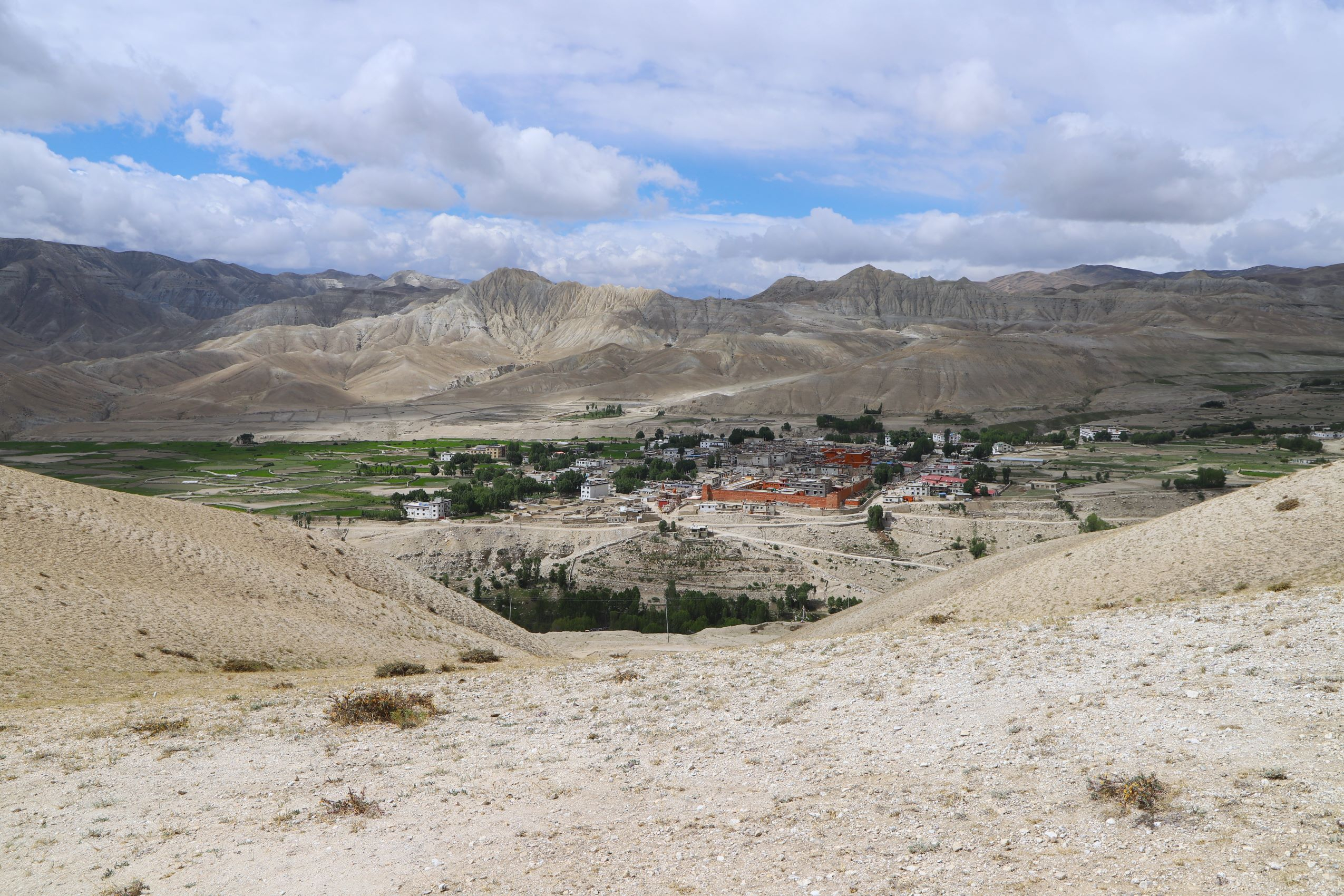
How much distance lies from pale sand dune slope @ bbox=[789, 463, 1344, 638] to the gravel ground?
4275 millimetres

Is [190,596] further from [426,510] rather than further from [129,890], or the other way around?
[426,510]

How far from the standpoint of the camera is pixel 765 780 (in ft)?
31.7

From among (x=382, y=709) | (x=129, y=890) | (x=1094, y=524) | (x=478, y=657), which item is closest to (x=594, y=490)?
(x=1094, y=524)

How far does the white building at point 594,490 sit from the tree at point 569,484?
2.19 feet

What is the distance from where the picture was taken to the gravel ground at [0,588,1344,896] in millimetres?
7379

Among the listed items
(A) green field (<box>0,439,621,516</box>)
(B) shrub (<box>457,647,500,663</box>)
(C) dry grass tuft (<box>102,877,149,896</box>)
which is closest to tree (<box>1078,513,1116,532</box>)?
(B) shrub (<box>457,647,500,663</box>)

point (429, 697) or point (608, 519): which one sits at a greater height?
point (429, 697)

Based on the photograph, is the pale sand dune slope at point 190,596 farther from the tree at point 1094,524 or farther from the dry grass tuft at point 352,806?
the tree at point 1094,524

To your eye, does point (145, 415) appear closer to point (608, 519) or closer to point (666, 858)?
point (608, 519)

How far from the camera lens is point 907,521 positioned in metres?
55.6

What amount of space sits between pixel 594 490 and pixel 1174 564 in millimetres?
50440

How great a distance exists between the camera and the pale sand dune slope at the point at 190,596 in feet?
55.2

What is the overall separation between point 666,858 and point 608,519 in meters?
50.8

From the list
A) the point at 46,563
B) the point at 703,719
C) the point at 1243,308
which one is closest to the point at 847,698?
the point at 703,719
